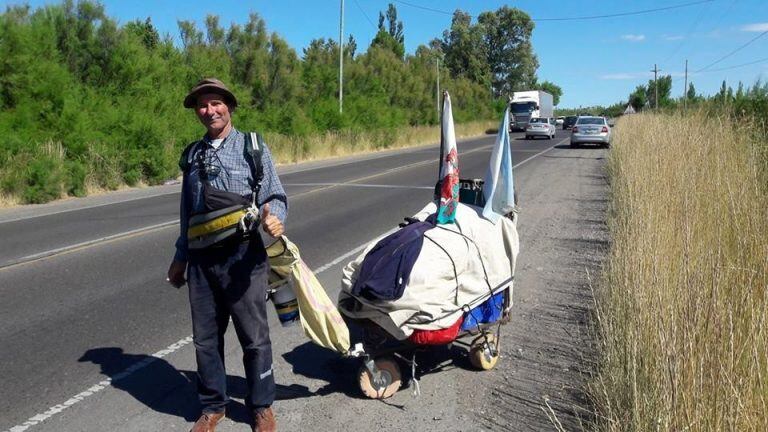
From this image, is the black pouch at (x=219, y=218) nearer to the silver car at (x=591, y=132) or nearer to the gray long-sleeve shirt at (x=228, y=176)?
the gray long-sleeve shirt at (x=228, y=176)

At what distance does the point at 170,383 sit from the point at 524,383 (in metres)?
2.40

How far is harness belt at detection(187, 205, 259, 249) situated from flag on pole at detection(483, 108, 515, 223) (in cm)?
189

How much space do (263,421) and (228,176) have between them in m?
1.40

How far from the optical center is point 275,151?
27.9m

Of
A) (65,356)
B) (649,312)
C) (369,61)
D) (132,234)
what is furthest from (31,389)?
(369,61)

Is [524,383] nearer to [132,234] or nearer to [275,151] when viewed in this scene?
[132,234]

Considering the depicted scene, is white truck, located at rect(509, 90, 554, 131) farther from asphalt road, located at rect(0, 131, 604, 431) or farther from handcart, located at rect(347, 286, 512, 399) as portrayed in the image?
handcart, located at rect(347, 286, 512, 399)

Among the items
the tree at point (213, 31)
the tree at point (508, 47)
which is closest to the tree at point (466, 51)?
the tree at point (508, 47)

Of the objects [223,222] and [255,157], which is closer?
[223,222]

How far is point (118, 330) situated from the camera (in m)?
5.97

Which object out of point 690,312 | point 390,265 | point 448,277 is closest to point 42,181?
point 390,265

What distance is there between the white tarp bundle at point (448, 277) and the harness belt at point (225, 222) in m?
1.04

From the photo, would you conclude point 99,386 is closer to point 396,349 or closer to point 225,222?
point 225,222

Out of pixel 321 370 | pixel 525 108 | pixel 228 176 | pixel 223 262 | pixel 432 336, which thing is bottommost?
pixel 321 370
